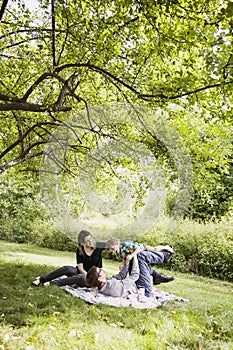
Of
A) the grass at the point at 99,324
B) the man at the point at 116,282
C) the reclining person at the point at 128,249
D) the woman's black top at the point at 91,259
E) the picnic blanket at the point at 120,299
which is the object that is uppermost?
the reclining person at the point at 128,249

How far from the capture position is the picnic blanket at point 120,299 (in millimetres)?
4355

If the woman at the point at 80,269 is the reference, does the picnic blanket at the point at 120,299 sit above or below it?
below

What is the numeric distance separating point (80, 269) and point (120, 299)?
812 mm

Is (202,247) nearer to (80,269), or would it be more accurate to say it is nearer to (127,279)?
(127,279)

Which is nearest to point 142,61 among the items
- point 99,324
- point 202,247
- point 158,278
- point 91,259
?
point 91,259

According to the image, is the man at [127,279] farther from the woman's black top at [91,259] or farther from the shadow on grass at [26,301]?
the shadow on grass at [26,301]

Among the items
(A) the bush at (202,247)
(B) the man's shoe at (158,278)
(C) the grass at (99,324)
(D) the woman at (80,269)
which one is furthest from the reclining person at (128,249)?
(A) the bush at (202,247)

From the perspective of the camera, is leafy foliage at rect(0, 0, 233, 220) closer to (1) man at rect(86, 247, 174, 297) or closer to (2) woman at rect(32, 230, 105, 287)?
(1) man at rect(86, 247, 174, 297)

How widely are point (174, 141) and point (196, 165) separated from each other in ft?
4.01

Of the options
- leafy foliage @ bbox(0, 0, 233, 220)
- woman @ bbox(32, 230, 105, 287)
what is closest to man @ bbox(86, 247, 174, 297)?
woman @ bbox(32, 230, 105, 287)

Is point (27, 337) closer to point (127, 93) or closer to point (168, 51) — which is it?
point (168, 51)

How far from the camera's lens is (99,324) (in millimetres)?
3590

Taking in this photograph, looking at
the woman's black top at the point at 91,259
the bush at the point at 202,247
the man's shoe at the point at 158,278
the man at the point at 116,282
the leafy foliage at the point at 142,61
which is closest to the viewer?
the leafy foliage at the point at 142,61

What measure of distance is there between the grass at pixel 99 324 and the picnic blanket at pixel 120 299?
0.11m
